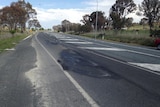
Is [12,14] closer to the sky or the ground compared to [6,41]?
closer to the sky

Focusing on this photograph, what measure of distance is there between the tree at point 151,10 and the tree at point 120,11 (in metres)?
18.3

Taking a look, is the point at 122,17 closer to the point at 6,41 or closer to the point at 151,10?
the point at 151,10

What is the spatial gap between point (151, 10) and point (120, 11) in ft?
78.5

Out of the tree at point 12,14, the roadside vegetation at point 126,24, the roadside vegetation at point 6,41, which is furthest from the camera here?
the tree at point 12,14

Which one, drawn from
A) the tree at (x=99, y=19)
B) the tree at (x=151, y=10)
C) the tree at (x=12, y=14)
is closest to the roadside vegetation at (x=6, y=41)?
the tree at (x=151, y=10)

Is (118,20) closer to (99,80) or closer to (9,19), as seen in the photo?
(9,19)

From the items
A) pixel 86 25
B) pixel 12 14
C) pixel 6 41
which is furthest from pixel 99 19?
pixel 6 41

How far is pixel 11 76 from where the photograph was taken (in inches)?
442

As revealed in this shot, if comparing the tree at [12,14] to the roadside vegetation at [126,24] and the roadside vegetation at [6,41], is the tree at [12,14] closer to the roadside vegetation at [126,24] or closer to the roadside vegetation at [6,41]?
the roadside vegetation at [126,24]

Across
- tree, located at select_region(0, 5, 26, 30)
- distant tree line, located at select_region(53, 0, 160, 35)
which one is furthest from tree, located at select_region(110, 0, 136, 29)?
tree, located at select_region(0, 5, 26, 30)

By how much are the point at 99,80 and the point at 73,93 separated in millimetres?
2272

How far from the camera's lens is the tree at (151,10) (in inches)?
2493

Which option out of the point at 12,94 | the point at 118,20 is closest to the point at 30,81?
the point at 12,94

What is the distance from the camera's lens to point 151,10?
64062 mm
